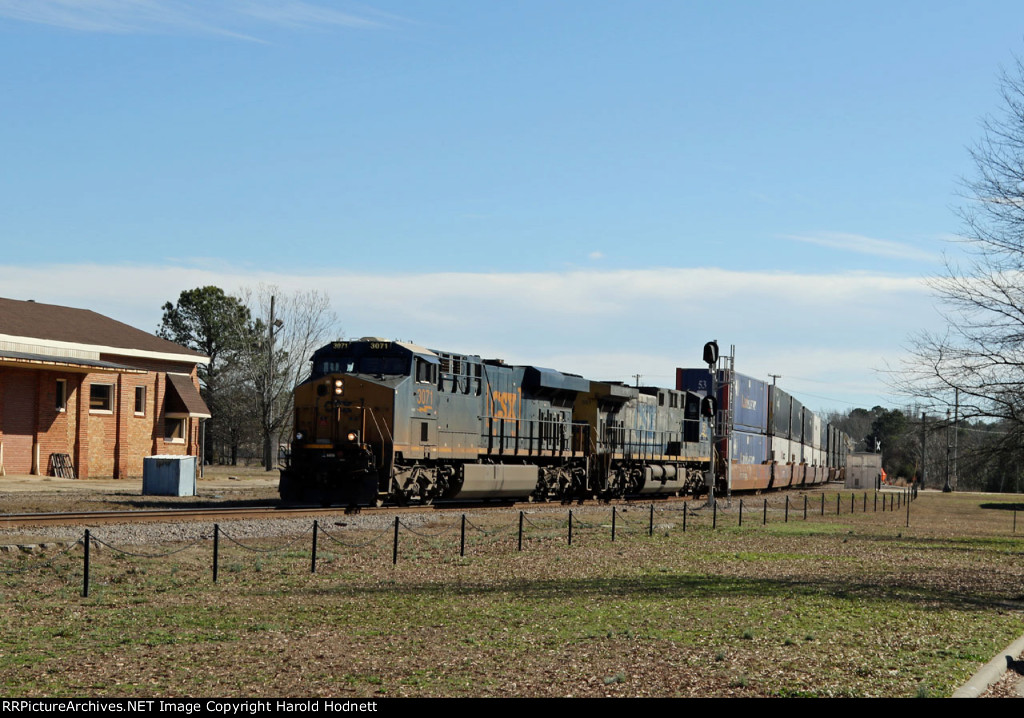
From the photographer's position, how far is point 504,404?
29.8m

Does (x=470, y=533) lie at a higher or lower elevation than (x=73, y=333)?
lower

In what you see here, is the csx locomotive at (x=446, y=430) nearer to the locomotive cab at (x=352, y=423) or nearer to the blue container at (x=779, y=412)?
the locomotive cab at (x=352, y=423)

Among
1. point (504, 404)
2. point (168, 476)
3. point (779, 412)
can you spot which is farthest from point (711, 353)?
point (779, 412)

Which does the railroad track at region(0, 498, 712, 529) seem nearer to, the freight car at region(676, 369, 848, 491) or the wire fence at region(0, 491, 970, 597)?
the wire fence at region(0, 491, 970, 597)

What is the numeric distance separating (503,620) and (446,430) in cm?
1478

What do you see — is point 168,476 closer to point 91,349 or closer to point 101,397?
point 101,397

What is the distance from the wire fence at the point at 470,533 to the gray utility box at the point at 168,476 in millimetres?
11139

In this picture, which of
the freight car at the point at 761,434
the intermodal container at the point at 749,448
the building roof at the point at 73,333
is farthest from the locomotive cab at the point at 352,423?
the intermodal container at the point at 749,448

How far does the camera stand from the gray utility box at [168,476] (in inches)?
1272

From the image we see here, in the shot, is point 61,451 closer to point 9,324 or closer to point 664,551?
point 9,324

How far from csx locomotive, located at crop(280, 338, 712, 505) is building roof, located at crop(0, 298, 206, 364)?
1886 cm
